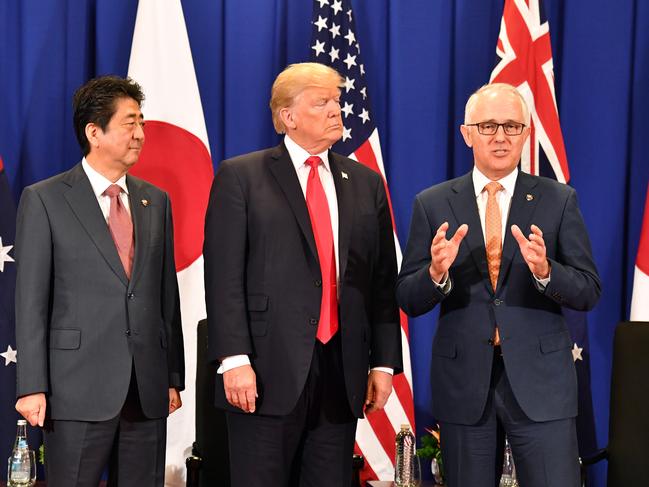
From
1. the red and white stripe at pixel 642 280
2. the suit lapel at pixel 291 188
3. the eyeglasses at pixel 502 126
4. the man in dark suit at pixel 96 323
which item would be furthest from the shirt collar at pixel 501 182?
the red and white stripe at pixel 642 280

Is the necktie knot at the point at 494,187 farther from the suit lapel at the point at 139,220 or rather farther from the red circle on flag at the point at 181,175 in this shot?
the red circle on flag at the point at 181,175

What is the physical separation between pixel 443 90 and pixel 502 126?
1698 mm

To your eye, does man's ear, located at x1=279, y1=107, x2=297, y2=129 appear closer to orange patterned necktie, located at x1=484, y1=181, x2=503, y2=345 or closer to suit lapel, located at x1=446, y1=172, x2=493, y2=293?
suit lapel, located at x1=446, y1=172, x2=493, y2=293

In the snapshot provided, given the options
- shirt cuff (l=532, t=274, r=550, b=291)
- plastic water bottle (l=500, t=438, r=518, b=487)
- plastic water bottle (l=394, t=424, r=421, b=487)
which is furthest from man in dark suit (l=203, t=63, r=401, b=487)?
plastic water bottle (l=500, t=438, r=518, b=487)

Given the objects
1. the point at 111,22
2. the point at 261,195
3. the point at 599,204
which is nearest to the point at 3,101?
the point at 111,22

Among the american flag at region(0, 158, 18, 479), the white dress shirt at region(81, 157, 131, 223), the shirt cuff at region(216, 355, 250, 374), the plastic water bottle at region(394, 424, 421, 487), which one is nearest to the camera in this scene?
the shirt cuff at region(216, 355, 250, 374)

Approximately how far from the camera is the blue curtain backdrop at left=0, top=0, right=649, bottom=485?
4.67 m

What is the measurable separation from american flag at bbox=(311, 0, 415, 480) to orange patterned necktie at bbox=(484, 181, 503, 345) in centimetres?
141

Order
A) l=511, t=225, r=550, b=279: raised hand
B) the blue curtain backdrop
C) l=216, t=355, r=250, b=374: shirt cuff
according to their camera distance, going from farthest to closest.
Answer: the blue curtain backdrop, l=216, t=355, r=250, b=374: shirt cuff, l=511, t=225, r=550, b=279: raised hand

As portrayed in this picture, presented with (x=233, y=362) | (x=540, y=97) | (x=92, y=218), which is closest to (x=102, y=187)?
(x=92, y=218)

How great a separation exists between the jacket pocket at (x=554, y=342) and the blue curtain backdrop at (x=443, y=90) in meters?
1.78

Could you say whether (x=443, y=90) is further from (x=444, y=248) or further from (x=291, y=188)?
(x=444, y=248)

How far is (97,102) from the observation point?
323 centimetres

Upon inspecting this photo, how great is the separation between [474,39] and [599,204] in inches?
41.3
